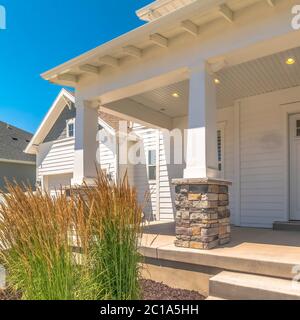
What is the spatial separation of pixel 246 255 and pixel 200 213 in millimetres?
704

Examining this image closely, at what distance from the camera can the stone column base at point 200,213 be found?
143 inches

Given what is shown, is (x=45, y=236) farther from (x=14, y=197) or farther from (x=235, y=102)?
(x=235, y=102)

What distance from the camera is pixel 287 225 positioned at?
5.48 meters

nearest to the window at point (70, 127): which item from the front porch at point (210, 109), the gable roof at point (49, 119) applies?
the gable roof at point (49, 119)

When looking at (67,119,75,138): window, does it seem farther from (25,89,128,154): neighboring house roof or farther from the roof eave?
the roof eave

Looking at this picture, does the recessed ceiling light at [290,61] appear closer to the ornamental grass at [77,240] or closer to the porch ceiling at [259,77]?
the porch ceiling at [259,77]

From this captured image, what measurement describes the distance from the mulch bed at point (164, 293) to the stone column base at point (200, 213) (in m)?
0.53

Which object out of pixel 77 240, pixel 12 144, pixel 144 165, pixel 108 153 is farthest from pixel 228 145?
pixel 12 144

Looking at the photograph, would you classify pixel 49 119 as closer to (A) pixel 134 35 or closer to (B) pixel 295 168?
(A) pixel 134 35
